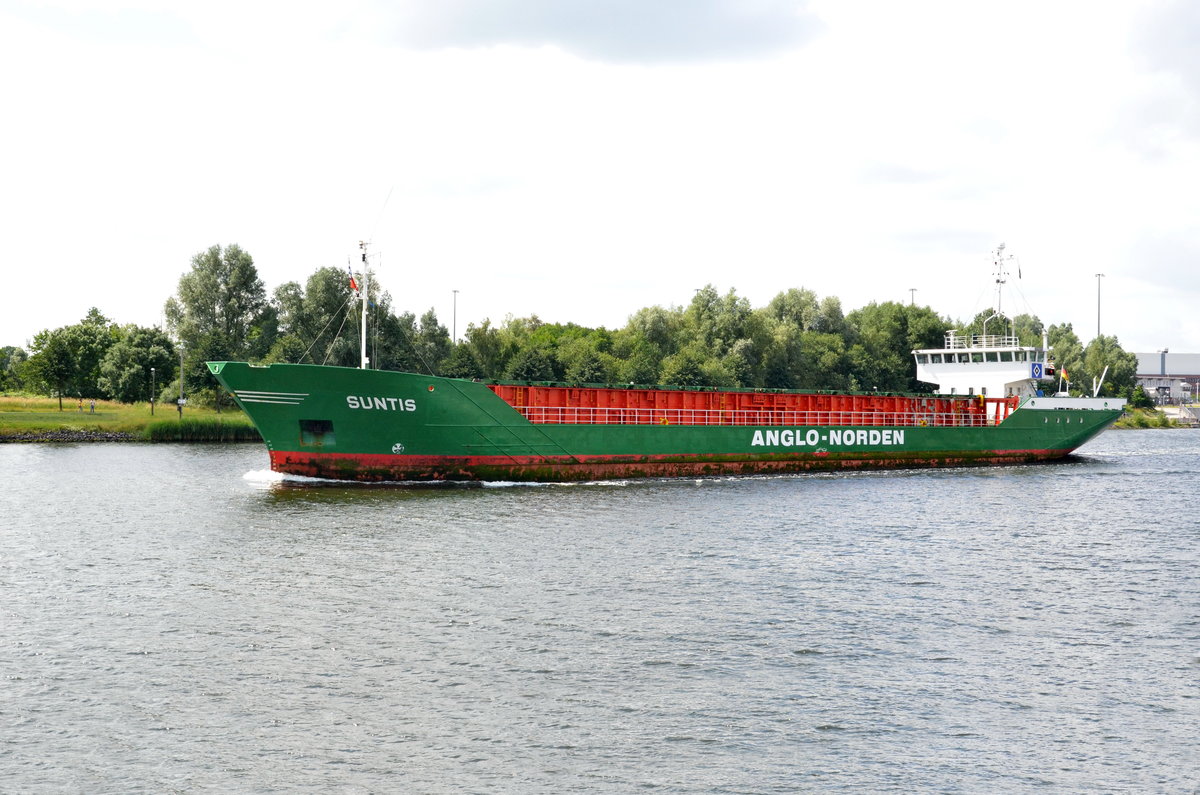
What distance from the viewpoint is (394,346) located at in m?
80.2

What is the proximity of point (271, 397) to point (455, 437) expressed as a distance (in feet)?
21.1

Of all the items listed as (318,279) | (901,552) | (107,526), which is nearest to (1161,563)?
(901,552)

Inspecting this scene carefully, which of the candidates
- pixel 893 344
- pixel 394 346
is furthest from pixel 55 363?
pixel 893 344

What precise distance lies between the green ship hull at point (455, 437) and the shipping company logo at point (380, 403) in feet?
0.11

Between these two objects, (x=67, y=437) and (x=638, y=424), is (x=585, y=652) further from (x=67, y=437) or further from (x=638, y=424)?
(x=67, y=437)

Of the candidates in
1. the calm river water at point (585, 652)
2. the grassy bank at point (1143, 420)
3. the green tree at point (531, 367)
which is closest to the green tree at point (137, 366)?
the green tree at point (531, 367)

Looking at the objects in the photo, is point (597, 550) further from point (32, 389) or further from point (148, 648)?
point (32, 389)

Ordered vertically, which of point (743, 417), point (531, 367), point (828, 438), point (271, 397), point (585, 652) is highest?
point (531, 367)

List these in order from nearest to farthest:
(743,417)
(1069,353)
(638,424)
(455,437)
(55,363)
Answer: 1. (455,437)
2. (638,424)
3. (743,417)
4. (55,363)
5. (1069,353)

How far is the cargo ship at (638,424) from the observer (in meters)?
33.0

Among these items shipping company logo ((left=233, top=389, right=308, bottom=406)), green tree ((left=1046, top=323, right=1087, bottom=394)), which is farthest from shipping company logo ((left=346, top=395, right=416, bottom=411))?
green tree ((left=1046, top=323, right=1087, bottom=394))

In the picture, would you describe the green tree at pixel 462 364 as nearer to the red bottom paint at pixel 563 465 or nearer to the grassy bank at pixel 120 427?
the grassy bank at pixel 120 427

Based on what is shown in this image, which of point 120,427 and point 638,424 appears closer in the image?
point 638,424

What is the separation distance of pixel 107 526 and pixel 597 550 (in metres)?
13.9
